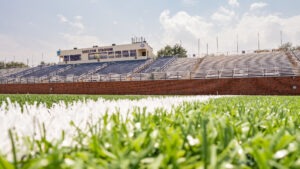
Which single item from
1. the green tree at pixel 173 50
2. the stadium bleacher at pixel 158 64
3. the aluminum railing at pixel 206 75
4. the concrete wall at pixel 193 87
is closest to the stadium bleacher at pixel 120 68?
the stadium bleacher at pixel 158 64

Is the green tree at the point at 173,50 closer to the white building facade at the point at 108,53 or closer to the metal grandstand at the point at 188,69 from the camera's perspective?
the white building facade at the point at 108,53

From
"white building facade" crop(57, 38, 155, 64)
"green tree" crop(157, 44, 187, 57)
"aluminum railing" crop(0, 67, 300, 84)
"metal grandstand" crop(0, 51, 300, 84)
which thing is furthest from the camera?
"green tree" crop(157, 44, 187, 57)

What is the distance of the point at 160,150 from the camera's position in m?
1.39

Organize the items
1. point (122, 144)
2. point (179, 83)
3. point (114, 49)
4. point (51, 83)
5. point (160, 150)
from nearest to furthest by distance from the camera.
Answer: point (160, 150) → point (122, 144) → point (179, 83) → point (51, 83) → point (114, 49)

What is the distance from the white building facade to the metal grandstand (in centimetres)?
577

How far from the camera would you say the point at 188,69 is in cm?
3734

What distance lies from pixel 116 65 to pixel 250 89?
25.4m

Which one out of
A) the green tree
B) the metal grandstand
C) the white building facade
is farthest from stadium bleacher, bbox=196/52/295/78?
the green tree

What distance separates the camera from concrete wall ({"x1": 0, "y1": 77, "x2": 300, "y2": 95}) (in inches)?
1063


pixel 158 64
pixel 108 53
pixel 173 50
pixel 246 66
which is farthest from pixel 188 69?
pixel 173 50

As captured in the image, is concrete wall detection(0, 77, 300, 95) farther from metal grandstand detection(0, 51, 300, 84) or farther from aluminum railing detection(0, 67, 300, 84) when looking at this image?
metal grandstand detection(0, 51, 300, 84)

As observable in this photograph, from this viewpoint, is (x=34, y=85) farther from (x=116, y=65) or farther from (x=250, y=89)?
(x=250, y=89)

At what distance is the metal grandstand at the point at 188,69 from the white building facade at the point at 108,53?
5767 mm

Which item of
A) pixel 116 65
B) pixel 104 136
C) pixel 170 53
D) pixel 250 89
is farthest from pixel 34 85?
pixel 170 53
